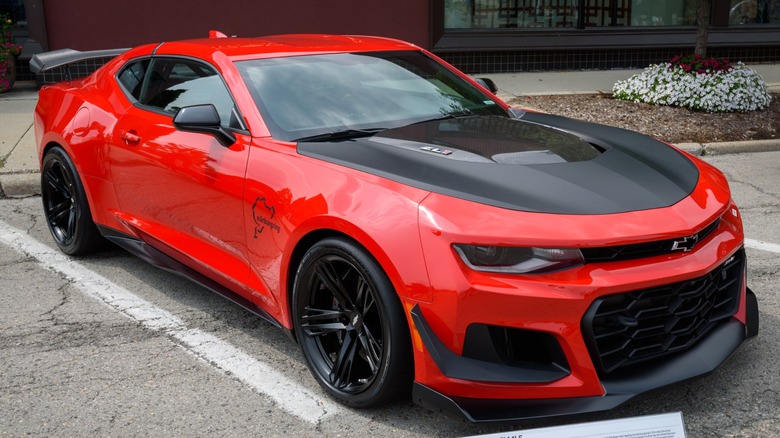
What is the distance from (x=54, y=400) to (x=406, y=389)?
155cm

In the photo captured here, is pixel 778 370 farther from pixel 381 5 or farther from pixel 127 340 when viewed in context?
pixel 381 5

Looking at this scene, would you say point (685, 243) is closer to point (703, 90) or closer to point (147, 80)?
point (147, 80)

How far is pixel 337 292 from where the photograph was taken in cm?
342

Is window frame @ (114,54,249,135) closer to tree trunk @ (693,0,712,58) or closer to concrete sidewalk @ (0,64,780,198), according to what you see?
concrete sidewalk @ (0,64,780,198)

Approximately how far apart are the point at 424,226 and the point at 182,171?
67.2 inches

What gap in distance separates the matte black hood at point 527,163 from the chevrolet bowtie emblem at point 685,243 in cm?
16

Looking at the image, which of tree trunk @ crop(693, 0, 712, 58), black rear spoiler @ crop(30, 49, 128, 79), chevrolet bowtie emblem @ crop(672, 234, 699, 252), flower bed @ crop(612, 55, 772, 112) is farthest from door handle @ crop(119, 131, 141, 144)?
tree trunk @ crop(693, 0, 712, 58)

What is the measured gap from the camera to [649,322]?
10.2 feet

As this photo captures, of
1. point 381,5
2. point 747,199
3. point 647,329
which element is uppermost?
A: point 381,5

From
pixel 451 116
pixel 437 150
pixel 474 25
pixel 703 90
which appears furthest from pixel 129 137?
pixel 474 25

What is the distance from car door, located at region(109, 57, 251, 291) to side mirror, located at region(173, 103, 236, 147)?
A: 4 centimetres

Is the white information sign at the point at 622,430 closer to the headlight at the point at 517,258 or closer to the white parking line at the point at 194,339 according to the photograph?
the headlight at the point at 517,258

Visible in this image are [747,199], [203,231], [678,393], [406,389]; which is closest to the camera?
[406,389]

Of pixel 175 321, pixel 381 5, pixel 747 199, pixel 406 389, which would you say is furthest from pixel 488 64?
pixel 406 389
